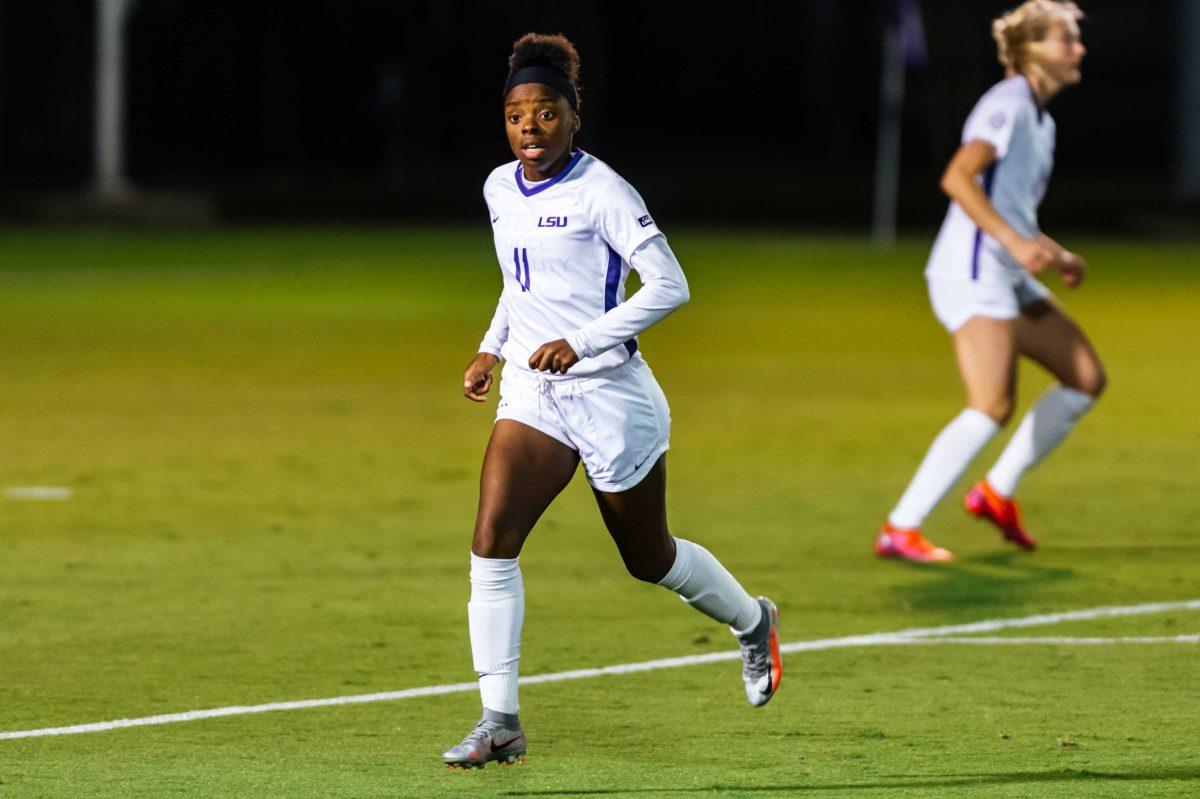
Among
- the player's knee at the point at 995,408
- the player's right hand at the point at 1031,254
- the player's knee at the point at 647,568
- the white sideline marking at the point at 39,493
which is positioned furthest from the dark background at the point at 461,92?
the player's knee at the point at 647,568

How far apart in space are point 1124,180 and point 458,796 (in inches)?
1837

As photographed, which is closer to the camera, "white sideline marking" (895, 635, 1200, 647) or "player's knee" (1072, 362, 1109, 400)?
"white sideline marking" (895, 635, 1200, 647)

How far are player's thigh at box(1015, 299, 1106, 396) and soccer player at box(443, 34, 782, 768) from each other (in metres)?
3.78

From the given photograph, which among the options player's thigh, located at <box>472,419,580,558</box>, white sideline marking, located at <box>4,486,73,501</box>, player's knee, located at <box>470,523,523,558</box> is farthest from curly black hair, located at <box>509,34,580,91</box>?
white sideline marking, located at <box>4,486,73,501</box>

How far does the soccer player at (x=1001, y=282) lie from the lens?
9656 mm

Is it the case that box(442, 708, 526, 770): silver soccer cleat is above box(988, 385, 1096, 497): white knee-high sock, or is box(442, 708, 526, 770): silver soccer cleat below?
above

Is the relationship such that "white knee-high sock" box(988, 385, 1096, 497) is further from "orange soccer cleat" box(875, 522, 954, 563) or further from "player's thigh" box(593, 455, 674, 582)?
"player's thigh" box(593, 455, 674, 582)

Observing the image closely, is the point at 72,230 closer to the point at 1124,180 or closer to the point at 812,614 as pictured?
the point at 1124,180

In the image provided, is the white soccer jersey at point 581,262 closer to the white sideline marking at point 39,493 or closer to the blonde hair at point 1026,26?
the blonde hair at point 1026,26

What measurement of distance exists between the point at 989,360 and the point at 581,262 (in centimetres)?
382

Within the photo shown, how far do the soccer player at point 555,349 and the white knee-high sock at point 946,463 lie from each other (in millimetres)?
3470

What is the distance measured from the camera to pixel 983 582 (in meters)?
9.55

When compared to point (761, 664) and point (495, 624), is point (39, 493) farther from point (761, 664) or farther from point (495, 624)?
point (495, 624)

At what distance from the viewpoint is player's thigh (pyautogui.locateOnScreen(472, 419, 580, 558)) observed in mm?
6375
